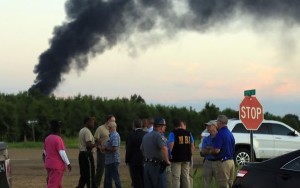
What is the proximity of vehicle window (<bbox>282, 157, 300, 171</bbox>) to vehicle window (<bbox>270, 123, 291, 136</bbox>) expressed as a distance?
14.3m

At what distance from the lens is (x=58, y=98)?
190ft

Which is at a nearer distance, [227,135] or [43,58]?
[227,135]

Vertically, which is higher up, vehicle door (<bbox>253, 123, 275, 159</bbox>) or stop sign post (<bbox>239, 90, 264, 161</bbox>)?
stop sign post (<bbox>239, 90, 264, 161</bbox>)

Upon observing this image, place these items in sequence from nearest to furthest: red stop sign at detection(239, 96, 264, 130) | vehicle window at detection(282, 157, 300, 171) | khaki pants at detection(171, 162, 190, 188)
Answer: vehicle window at detection(282, 157, 300, 171)
khaki pants at detection(171, 162, 190, 188)
red stop sign at detection(239, 96, 264, 130)

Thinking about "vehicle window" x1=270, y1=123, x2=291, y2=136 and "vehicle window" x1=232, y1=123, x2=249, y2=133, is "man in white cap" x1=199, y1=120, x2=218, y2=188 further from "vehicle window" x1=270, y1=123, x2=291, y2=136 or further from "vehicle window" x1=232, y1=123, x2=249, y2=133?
"vehicle window" x1=270, y1=123, x2=291, y2=136

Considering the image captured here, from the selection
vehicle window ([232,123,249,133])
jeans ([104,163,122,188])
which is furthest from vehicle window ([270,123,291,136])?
jeans ([104,163,122,188])

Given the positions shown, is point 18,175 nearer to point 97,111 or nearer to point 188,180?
point 188,180

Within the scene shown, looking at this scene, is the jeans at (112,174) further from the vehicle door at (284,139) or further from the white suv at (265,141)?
the vehicle door at (284,139)

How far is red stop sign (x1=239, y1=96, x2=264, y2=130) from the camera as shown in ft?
43.6

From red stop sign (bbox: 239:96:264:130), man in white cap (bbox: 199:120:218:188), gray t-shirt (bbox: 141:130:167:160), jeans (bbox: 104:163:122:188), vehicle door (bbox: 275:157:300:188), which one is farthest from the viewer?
jeans (bbox: 104:163:122:188)

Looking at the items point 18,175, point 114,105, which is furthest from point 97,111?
point 18,175

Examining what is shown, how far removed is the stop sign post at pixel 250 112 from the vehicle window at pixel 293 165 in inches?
198

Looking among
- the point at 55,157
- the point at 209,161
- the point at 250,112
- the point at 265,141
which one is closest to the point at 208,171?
the point at 209,161

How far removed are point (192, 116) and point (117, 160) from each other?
49.0 metres
